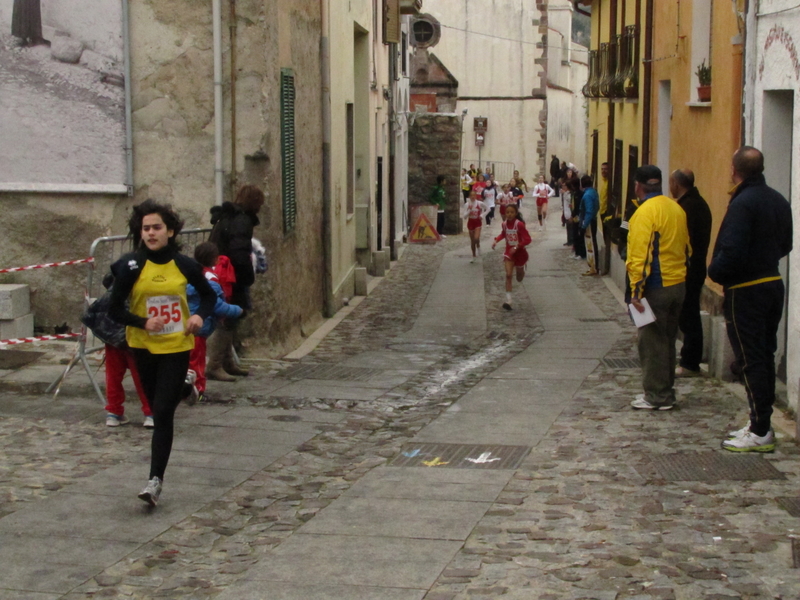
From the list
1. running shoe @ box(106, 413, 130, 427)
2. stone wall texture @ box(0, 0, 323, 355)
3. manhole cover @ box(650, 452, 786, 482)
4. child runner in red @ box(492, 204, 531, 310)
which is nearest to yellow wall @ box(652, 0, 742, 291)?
child runner in red @ box(492, 204, 531, 310)

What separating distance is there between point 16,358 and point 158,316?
4585mm

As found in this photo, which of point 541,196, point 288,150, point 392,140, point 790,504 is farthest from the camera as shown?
point 541,196

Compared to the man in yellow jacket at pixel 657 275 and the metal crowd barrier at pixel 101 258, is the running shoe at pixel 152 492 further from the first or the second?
the man in yellow jacket at pixel 657 275

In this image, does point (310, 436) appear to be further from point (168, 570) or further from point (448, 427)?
point (168, 570)

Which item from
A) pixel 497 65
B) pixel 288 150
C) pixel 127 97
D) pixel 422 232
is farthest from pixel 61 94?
pixel 497 65

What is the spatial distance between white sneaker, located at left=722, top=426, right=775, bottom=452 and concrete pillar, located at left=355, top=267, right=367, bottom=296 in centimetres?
1073

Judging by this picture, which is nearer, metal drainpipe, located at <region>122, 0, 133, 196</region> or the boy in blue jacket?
the boy in blue jacket

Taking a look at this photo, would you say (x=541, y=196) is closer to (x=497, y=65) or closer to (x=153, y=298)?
(x=497, y=65)

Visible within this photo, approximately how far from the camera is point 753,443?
7.15m

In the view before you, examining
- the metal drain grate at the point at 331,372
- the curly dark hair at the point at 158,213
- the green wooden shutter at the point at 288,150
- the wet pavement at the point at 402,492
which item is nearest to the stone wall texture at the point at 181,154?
the green wooden shutter at the point at 288,150

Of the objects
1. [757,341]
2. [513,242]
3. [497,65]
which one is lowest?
[757,341]

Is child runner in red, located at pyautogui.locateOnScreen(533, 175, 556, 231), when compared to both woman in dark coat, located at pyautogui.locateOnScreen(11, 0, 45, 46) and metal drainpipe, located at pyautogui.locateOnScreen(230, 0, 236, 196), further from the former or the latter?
woman in dark coat, located at pyautogui.locateOnScreen(11, 0, 45, 46)

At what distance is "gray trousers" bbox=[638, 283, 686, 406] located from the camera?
8461 millimetres

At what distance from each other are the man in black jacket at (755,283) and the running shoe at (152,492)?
353cm
